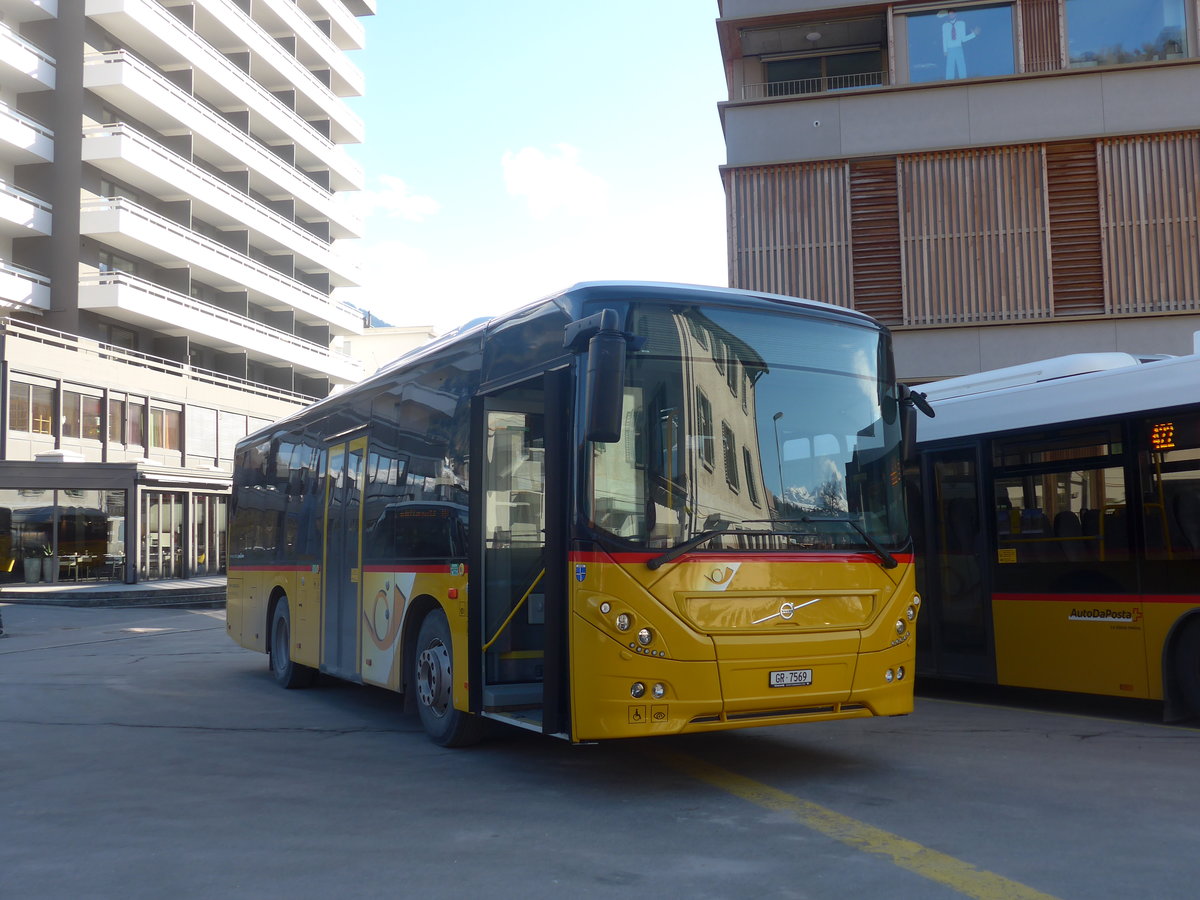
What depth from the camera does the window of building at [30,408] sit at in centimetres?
3422

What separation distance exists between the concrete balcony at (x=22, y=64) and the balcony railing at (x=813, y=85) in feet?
90.2

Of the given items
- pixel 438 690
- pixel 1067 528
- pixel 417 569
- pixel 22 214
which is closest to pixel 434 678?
pixel 438 690

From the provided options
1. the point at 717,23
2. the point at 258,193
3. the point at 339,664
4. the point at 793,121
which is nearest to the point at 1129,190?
the point at 793,121

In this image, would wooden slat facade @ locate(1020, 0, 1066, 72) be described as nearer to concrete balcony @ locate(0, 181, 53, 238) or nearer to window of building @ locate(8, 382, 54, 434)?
window of building @ locate(8, 382, 54, 434)

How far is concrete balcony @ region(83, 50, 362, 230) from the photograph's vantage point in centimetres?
4203

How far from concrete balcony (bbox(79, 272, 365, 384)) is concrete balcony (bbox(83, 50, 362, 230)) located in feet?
21.6

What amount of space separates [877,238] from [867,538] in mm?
15678

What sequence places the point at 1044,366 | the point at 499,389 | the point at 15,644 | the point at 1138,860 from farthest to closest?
the point at 15,644 → the point at 1044,366 → the point at 499,389 → the point at 1138,860

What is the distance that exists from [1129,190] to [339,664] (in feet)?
54.9

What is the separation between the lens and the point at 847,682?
24.6 feet

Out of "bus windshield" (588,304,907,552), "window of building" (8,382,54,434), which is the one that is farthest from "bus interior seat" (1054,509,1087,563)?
"window of building" (8,382,54,434)

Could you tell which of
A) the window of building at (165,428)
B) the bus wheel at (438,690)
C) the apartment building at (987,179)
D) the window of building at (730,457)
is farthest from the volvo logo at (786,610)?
the window of building at (165,428)

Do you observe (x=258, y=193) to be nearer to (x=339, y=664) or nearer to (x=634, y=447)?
(x=339, y=664)

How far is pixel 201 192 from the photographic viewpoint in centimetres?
4675
